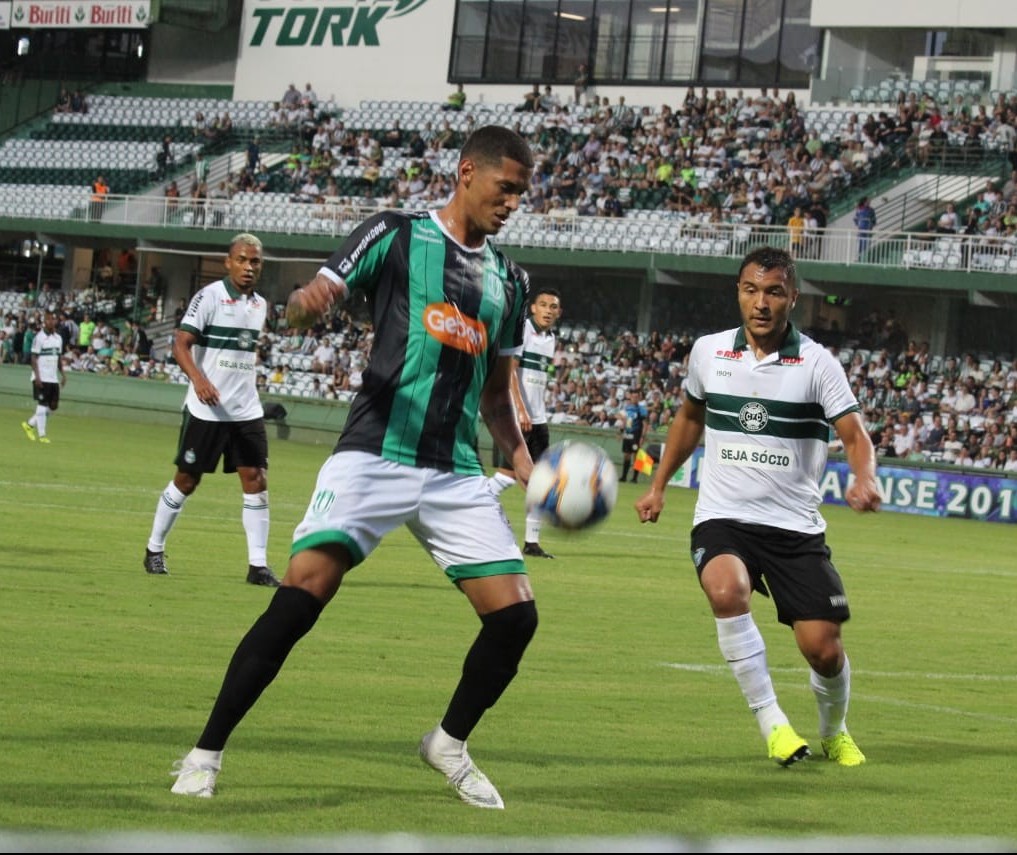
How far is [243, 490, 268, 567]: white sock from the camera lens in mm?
13289

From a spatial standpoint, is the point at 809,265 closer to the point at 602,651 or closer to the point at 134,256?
the point at 134,256

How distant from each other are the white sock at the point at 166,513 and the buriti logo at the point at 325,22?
45900 mm

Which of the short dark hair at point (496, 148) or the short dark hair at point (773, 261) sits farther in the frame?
the short dark hair at point (773, 261)

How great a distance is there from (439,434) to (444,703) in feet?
8.90

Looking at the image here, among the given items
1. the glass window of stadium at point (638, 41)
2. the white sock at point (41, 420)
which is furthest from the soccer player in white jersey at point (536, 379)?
the glass window of stadium at point (638, 41)

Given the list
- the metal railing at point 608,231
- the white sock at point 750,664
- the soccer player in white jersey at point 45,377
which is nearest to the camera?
the white sock at point 750,664

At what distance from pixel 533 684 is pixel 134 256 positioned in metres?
49.8

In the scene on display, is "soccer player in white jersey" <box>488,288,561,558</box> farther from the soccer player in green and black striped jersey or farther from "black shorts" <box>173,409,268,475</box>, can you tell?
the soccer player in green and black striped jersey

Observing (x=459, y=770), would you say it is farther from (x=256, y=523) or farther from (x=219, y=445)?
(x=219, y=445)

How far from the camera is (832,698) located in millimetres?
7652

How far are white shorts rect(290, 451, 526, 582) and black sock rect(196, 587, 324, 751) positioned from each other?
25 centimetres

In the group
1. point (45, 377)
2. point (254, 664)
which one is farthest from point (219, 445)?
point (45, 377)

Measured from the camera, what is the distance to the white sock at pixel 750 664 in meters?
7.55

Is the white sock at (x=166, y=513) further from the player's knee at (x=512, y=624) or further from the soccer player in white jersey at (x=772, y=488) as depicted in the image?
the player's knee at (x=512, y=624)
